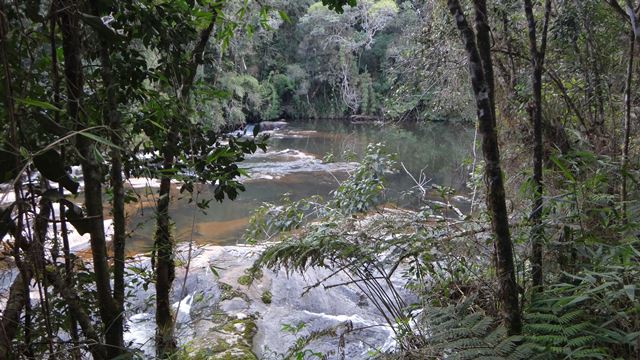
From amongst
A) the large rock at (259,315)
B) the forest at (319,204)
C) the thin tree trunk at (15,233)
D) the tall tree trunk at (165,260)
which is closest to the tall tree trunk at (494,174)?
the forest at (319,204)

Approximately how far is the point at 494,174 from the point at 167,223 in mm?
1241

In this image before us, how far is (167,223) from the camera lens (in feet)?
6.13

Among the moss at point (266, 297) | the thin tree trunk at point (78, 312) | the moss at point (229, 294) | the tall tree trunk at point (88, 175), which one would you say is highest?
the tall tree trunk at point (88, 175)

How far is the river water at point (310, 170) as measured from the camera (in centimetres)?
805

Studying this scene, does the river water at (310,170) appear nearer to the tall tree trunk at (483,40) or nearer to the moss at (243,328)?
the moss at (243,328)

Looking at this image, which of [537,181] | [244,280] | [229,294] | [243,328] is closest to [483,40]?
[537,181]

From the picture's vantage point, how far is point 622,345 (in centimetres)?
177

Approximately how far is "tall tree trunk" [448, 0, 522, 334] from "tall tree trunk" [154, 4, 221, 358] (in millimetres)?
903

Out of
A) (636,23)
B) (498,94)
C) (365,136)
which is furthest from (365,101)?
(636,23)

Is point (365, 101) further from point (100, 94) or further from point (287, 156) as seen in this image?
point (100, 94)

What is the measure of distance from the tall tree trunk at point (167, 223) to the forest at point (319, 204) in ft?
0.05

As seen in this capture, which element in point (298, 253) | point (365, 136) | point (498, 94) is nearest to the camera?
point (298, 253)

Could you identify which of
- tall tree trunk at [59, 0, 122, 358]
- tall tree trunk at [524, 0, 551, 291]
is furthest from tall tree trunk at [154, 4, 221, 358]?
tall tree trunk at [524, 0, 551, 291]

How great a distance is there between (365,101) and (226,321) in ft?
77.4
